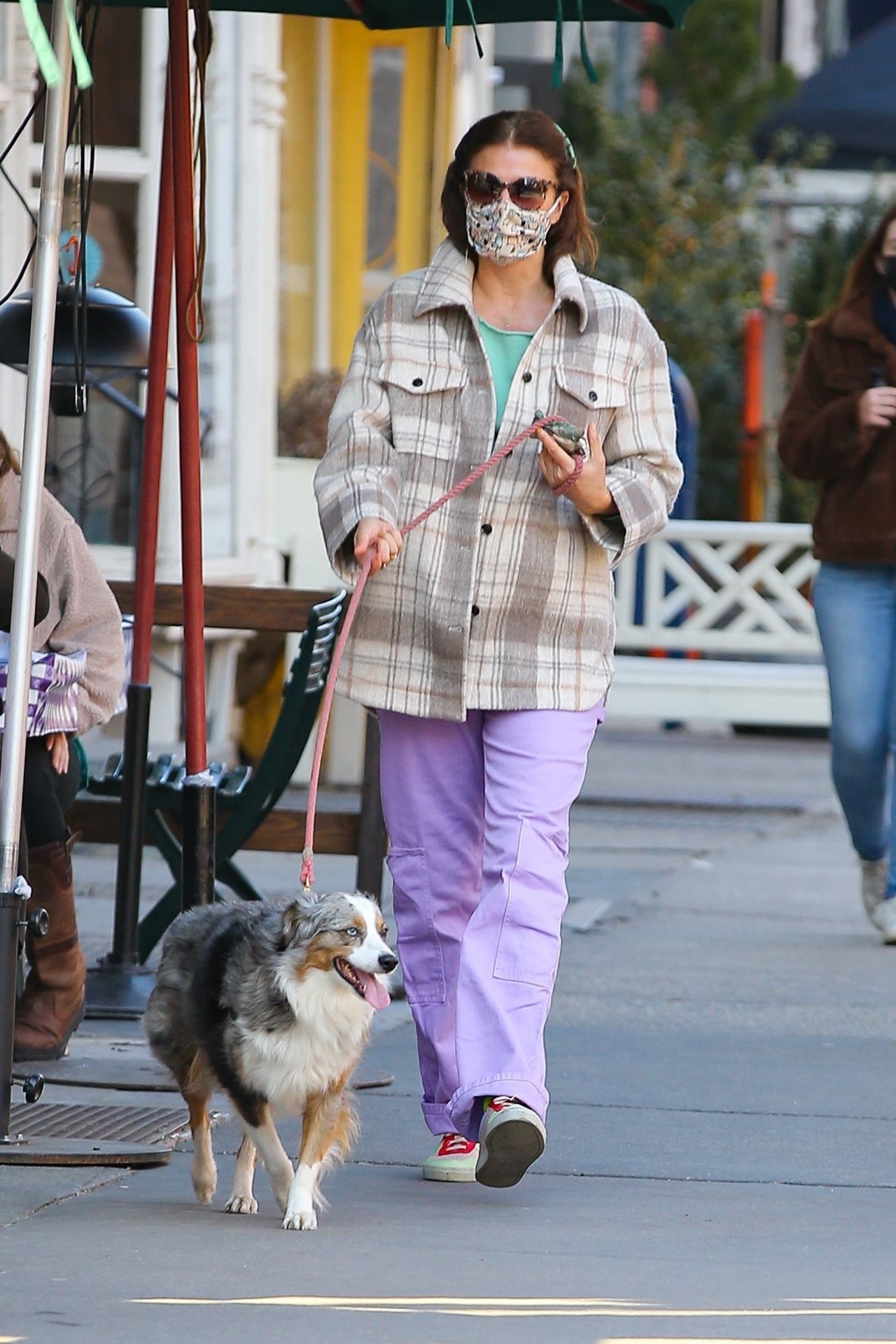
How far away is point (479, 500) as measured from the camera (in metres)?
4.61

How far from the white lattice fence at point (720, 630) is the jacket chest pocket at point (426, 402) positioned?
24.6 ft

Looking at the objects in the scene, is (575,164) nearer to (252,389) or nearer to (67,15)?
(67,15)

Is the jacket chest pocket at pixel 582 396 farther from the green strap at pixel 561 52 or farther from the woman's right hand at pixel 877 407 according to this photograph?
the woman's right hand at pixel 877 407

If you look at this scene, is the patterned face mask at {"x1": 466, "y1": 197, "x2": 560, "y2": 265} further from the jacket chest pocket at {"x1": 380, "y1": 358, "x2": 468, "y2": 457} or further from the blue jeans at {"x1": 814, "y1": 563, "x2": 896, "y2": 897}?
the blue jeans at {"x1": 814, "y1": 563, "x2": 896, "y2": 897}

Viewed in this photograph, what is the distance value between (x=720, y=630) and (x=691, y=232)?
1149cm

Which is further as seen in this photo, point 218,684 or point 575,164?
point 218,684

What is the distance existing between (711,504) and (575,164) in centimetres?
1849

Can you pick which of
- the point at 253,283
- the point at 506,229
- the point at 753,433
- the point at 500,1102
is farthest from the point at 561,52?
the point at 753,433

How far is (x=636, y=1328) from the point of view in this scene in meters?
3.59

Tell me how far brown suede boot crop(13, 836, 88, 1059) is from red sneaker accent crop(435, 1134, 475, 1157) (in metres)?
1.31

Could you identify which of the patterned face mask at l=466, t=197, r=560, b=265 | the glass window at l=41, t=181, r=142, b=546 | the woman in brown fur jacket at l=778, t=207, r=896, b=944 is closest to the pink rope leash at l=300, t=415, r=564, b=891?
the patterned face mask at l=466, t=197, r=560, b=265

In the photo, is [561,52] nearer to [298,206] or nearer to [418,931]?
[418,931]

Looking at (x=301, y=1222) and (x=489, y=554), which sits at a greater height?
(x=489, y=554)

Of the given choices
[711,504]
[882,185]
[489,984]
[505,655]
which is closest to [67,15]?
[505,655]
